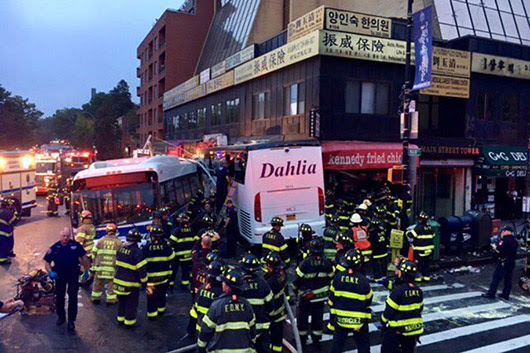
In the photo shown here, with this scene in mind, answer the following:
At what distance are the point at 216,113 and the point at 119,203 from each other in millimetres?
21708

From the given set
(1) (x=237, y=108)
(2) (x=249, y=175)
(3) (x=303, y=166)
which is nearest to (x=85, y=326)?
(2) (x=249, y=175)

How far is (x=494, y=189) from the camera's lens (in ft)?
74.2

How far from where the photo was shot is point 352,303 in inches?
248

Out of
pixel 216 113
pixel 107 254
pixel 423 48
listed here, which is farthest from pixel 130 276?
pixel 216 113

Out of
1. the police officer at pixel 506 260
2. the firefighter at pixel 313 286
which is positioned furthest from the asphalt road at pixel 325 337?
the firefighter at pixel 313 286

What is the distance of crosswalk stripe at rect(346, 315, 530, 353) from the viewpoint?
791 cm

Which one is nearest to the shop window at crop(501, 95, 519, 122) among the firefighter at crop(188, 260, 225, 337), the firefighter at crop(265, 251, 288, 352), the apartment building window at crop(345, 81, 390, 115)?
the apartment building window at crop(345, 81, 390, 115)

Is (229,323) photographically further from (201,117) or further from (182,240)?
(201,117)

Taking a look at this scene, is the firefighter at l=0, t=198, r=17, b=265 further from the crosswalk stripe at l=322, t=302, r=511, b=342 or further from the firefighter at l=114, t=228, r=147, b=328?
the crosswalk stripe at l=322, t=302, r=511, b=342

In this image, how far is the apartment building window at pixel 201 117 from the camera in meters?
35.2

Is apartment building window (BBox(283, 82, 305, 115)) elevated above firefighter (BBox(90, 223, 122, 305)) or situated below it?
above

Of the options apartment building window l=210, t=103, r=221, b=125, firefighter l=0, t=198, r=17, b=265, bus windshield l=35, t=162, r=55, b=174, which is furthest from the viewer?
bus windshield l=35, t=162, r=55, b=174

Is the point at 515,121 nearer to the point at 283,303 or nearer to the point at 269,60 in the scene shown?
the point at 269,60

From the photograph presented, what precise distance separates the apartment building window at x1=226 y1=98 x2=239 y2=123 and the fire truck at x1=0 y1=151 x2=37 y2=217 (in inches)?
481
